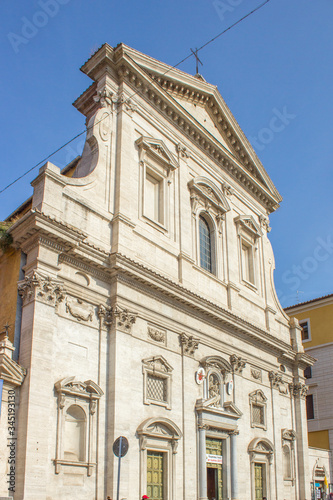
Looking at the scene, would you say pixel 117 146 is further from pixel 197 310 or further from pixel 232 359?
pixel 232 359

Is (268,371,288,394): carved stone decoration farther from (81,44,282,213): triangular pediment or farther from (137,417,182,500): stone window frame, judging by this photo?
(81,44,282,213): triangular pediment

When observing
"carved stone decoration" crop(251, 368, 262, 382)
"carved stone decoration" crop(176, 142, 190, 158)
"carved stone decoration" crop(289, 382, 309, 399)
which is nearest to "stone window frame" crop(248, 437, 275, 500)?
"carved stone decoration" crop(251, 368, 262, 382)

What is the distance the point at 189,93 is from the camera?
83.1 feet

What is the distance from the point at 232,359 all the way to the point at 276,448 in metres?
4.90

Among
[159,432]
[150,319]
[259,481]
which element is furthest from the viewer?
[259,481]

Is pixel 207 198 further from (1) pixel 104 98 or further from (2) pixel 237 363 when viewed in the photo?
(2) pixel 237 363

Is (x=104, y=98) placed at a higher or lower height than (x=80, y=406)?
higher

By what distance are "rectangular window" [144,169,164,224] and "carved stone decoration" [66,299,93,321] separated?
5265 millimetres

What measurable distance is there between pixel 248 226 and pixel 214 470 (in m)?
11.7

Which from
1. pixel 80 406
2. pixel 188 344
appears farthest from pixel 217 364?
pixel 80 406

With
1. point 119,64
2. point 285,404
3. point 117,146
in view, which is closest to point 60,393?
point 117,146

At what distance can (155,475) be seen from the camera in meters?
17.7

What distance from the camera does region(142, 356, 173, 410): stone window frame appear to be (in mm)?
18005

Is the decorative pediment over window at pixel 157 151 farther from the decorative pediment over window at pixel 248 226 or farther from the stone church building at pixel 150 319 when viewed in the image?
the decorative pediment over window at pixel 248 226
